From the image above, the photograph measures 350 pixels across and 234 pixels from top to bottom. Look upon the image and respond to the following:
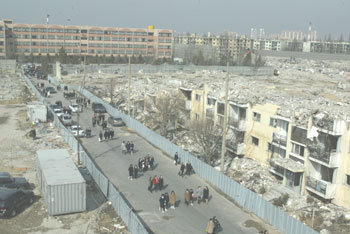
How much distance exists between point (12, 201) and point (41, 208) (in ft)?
5.71

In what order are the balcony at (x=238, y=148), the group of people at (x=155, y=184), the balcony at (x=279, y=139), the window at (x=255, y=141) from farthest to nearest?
1. the balcony at (x=238, y=148)
2. the window at (x=255, y=141)
3. the balcony at (x=279, y=139)
4. the group of people at (x=155, y=184)

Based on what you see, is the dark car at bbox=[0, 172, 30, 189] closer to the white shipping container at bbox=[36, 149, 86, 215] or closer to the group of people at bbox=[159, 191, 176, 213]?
the white shipping container at bbox=[36, 149, 86, 215]

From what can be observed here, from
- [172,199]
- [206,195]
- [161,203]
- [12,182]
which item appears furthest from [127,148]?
[161,203]

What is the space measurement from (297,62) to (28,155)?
466ft

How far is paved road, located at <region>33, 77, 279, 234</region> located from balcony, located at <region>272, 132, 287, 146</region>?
24.0ft

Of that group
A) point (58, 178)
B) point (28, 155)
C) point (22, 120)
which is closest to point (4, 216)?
point (58, 178)

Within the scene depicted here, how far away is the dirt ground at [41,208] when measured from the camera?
20.2m

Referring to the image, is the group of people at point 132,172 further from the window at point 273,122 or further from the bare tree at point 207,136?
the window at point 273,122

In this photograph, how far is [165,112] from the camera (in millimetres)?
42750

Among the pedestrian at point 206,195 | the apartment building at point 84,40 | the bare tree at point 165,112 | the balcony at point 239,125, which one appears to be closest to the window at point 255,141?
the balcony at point 239,125

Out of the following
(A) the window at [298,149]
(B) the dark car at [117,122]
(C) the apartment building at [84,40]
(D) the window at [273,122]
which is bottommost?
(B) the dark car at [117,122]

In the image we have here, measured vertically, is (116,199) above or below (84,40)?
below

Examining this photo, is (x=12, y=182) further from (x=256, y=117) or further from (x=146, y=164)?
(x=256, y=117)

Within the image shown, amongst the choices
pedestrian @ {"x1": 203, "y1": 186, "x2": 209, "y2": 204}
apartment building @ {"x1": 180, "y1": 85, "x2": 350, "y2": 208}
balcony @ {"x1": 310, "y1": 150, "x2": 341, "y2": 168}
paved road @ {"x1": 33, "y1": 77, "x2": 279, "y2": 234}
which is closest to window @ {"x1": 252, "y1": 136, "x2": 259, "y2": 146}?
apartment building @ {"x1": 180, "y1": 85, "x2": 350, "y2": 208}
